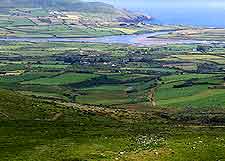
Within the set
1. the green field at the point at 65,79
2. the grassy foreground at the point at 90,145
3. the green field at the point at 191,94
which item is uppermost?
the grassy foreground at the point at 90,145

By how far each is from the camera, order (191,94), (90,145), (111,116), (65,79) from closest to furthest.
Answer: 1. (90,145)
2. (111,116)
3. (191,94)
4. (65,79)

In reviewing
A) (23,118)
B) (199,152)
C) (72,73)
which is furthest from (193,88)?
(199,152)

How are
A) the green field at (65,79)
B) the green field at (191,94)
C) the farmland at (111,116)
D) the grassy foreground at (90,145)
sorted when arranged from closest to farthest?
the grassy foreground at (90,145) < the farmland at (111,116) < the green field at (191,94) < the green field at (65,79)

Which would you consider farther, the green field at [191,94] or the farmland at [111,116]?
the green field at [191,94]

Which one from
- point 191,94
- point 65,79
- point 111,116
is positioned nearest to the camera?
point 111,116

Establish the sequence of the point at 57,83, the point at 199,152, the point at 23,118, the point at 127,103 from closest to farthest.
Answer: the point at 199,152, the point at 23,118, the point at 127,103, the point at 57,83

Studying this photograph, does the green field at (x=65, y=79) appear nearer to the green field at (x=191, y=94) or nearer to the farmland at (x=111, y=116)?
the farmland at (x=111, y=116)

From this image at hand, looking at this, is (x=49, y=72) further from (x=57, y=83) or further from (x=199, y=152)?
(x=199, y=152)

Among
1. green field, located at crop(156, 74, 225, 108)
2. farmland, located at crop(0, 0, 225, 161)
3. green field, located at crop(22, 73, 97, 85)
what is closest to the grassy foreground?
farmland, located at crop(0, 0, 225, 161)

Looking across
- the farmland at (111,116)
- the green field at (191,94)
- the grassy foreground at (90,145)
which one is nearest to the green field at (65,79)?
the farmland at (111,116)

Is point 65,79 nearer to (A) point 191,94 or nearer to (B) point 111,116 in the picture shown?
(A) point 191,94

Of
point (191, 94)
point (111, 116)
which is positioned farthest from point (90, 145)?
point (191, 94)
